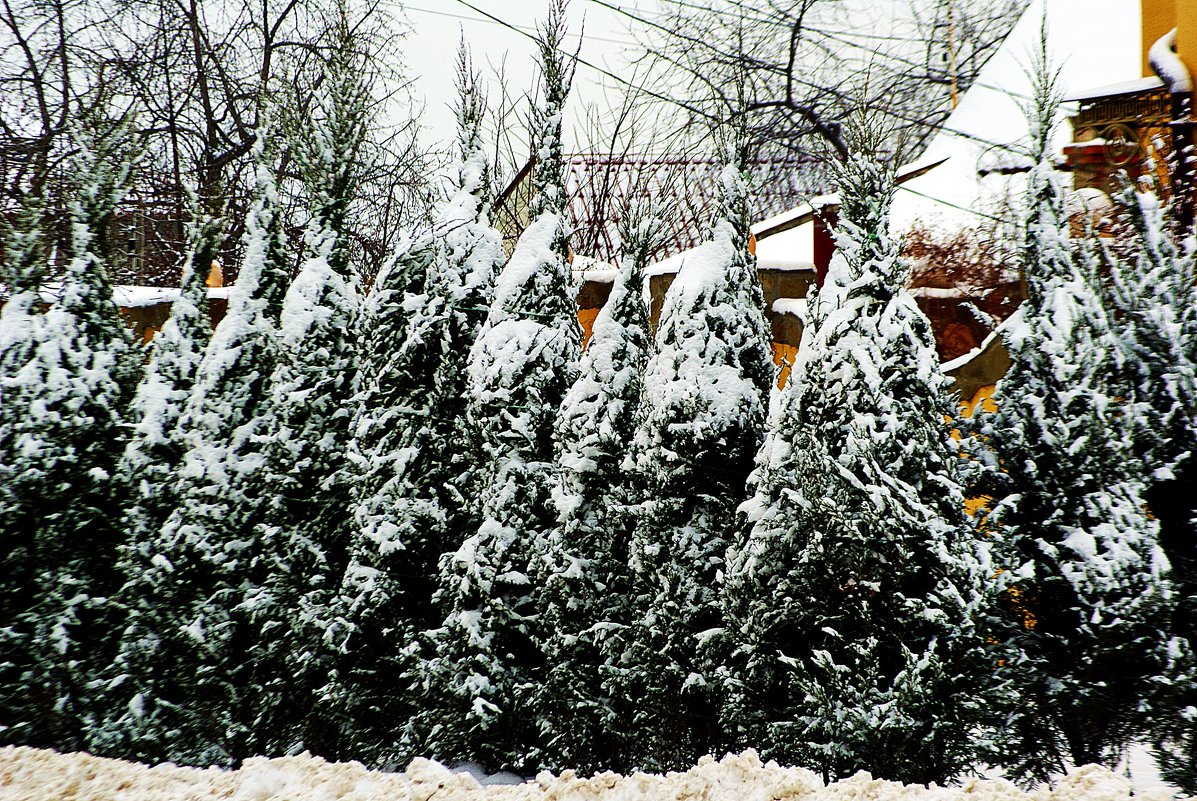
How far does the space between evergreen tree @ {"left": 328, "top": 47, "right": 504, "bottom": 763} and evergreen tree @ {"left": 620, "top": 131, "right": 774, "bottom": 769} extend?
1038mm

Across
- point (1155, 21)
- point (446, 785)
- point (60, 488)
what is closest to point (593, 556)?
point (446, 785)

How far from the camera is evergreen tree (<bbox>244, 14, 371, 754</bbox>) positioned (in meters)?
5.00

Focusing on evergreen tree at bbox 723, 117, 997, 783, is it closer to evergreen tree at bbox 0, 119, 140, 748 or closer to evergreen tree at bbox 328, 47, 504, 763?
evergreen tree at bbox 328, 47, 504, 763

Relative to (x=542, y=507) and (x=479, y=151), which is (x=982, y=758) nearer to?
(x=542, y=507)

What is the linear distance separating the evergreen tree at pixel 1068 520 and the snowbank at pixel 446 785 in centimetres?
32

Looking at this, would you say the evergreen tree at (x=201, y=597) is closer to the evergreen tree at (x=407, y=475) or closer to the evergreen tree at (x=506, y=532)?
the evergreen tree at (x=407, y=475)

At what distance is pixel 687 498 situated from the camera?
14.8 feet

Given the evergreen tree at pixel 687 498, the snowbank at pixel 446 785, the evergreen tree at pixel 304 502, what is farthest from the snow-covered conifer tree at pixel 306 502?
the evergreen tree at pixel 687 498

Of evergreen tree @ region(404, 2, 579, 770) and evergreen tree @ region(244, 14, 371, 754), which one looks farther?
evergreen tree @ region(244, 14, 371, 754)

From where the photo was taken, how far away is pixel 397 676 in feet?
16.4

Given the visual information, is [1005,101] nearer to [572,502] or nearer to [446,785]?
[572,502]

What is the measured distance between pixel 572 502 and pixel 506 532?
0.37 m

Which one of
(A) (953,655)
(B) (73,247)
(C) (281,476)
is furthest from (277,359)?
(A) (953,655)

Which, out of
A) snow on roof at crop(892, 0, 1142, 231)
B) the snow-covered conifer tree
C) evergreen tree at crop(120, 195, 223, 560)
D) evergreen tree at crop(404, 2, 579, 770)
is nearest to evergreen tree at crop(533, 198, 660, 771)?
evergreen tree at crop(404, 2, 579, 770)
